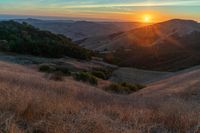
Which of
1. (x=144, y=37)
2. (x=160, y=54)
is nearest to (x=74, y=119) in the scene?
(x=160, y=54)

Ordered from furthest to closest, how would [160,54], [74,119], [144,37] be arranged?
[144,37] < [160,54] < [74,119]

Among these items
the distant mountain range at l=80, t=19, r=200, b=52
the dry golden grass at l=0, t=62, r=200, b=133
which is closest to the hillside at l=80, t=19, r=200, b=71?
the distant mountain range at l=80, t=19, r=200, b=52

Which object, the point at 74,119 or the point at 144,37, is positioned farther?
the point at 144,37

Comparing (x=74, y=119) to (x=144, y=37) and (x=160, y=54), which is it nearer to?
(x=160, y=54)

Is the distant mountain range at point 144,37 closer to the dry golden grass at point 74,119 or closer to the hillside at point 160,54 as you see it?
the hillside at point 160,54

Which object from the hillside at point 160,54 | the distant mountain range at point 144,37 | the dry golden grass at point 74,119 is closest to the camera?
the dry golden grass at point 74,119

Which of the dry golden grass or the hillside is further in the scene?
the hillside

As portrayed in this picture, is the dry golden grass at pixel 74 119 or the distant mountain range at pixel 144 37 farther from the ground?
the dry golden grass at pixel 74 119

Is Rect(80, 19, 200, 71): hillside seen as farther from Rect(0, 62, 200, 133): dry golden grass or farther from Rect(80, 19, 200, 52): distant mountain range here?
Rect(0, 62, 200, 133): dry golden grass

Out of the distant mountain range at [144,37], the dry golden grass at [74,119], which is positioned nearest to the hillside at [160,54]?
the distant mountain range at [144,37]

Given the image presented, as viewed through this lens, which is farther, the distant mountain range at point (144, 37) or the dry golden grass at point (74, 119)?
the distant mountain range at point (144, 37)

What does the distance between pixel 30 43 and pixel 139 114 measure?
5634 cm

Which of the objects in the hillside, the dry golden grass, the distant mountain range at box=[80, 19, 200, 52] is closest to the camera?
the dry golden grass

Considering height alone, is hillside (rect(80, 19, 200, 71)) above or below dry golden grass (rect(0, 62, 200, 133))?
below
